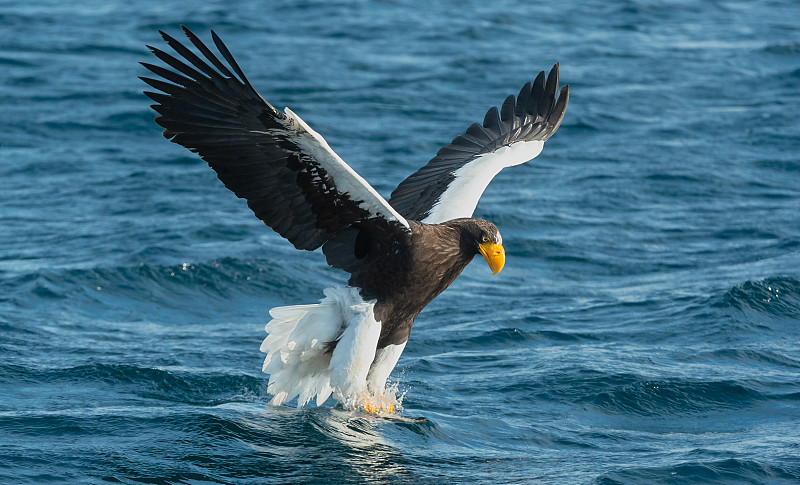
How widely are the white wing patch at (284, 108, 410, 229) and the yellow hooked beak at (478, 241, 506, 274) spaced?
48 cm

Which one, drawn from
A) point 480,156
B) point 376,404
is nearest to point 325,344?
point 376,404

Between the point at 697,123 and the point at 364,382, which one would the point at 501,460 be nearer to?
the point at 364,382

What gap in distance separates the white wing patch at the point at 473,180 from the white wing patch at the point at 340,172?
1.04 meters

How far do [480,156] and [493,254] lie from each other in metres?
1.81

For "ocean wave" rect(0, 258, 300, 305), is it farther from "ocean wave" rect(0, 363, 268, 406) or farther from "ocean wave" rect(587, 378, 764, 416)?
"ocean wave" rect(587, 378, 764, 416)

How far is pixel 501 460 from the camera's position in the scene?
19.9ft

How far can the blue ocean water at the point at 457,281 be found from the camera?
6.18 metres

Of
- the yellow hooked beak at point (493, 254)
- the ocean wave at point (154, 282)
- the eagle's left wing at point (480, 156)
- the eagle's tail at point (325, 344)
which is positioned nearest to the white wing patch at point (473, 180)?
the eagle's left wing at point (480, 156)

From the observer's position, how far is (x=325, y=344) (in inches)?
261

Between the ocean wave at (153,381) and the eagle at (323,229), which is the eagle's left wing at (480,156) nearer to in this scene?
the eagle at (323,229)

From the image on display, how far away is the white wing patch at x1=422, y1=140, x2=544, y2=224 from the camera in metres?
7.25

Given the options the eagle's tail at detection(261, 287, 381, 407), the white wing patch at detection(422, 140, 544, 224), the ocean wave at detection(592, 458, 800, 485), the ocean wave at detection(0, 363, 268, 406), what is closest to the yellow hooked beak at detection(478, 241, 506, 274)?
the eagle's tail at detection(261, 287, 381, 407)

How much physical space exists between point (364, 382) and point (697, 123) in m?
9.10

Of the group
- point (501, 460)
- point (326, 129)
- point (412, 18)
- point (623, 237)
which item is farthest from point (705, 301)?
point (412, 18)
